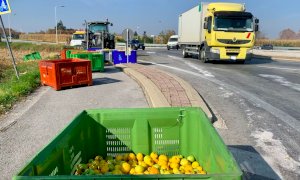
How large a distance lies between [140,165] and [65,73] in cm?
753

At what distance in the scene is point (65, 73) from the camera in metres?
9.84

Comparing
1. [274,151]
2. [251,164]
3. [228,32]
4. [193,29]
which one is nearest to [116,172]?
[251,164]

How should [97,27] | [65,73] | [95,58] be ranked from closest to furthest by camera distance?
[65,73]
[95,58]
[97,27]

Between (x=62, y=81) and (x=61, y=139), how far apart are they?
7.81m

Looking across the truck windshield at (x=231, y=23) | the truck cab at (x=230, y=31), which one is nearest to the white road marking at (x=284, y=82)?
the truck cab at (x=230, y=31)

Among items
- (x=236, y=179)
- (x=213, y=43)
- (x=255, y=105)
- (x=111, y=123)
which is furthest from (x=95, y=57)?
(x=236, y=179)

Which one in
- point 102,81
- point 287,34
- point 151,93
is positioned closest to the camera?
point 151,93

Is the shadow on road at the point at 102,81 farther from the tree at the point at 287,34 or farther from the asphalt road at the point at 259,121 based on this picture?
the tree at the point at 287,34

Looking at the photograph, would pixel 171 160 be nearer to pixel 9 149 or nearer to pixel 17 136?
pixel 9 149

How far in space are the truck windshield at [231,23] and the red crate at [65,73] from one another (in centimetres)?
931

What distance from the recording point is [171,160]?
312 centimetres

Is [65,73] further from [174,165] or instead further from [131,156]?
[174,165]

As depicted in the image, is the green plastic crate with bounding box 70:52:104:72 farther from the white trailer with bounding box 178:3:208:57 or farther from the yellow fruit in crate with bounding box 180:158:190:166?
the yellow fruit in crate with bounding box 180:158:190:166

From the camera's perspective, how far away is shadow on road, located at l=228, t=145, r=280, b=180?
12.5 ft
